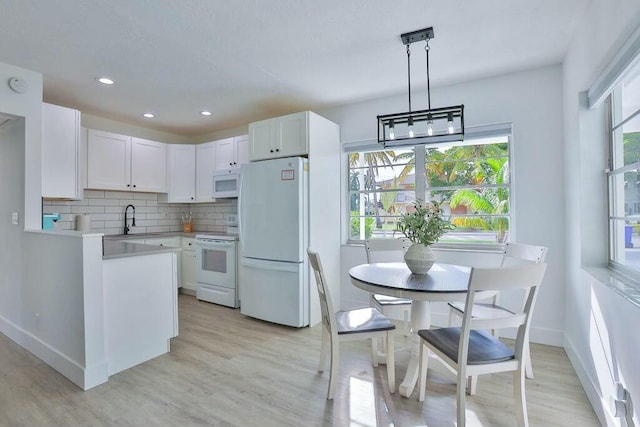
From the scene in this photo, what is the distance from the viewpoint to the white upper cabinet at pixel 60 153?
3163mm

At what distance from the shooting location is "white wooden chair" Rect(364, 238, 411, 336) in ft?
8.06

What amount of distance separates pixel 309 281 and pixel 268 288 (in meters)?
0.47

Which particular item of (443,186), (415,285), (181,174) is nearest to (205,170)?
(181,174)

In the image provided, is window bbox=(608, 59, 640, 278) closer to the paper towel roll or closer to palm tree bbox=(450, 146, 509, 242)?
A: palm tree bbox=(450, 146, 509, 242)

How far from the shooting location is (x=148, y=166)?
14.9ft

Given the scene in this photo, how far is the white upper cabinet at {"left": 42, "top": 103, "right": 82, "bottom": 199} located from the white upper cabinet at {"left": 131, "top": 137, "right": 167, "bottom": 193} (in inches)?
38.0

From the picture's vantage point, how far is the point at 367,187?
387 centimetres

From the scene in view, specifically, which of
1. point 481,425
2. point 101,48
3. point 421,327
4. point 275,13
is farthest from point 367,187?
point 101,48

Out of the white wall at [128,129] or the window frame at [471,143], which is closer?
the window frame at [471,143]

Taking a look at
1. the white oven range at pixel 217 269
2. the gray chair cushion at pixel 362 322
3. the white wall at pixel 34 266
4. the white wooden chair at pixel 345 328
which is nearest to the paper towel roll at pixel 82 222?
the white wall at pixel 34 266

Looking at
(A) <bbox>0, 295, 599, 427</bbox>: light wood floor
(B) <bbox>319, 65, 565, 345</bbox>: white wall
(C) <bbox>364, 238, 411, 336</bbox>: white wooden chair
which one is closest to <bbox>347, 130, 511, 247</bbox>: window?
(B) <bbox>319, 65, 565, 345</bbox>: white wall

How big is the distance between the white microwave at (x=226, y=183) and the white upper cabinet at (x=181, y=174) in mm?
579

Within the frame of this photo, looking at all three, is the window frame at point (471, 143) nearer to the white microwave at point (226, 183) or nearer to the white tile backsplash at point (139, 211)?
the white microwave at point (226, 183)

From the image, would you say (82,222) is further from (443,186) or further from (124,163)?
(443,186)
